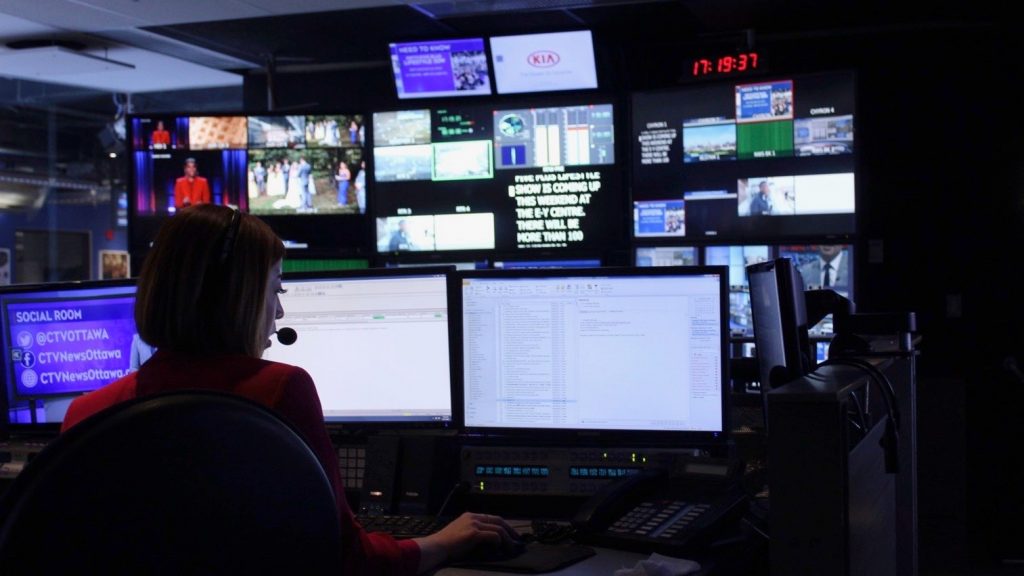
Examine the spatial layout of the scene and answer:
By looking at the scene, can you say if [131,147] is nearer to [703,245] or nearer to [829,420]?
[703,245]

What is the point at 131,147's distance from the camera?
5.38m

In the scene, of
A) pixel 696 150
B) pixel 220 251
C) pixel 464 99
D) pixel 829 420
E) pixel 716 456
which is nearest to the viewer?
pixel 829 420

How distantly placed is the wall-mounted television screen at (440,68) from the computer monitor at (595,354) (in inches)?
138

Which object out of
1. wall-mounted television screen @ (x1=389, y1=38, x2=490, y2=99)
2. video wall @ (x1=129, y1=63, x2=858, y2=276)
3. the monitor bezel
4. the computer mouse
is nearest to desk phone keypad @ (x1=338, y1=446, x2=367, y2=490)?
the monitor bezel

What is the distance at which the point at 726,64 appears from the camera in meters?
4.97

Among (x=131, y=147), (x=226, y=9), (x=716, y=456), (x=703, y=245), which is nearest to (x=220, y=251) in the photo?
(x=716, y=456)

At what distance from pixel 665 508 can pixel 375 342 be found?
0.69 metres

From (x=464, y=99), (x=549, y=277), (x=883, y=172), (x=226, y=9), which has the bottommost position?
(x=549, y=277)

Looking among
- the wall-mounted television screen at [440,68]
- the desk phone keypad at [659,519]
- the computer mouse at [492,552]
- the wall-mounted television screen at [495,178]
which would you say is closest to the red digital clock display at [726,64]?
the wall-mounted television screen at [495,178]

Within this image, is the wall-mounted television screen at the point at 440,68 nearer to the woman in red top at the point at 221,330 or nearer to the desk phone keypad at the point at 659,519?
the desk phone keypad at the point at 659,519

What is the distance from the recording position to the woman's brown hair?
1.40 metres

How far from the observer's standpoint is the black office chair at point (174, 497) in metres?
0.79

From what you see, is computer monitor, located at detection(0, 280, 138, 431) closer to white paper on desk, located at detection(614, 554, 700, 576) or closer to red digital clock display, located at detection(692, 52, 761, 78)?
white paper on desk, located at detection(614, 554, 700, 576)

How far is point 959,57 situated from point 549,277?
418cm
